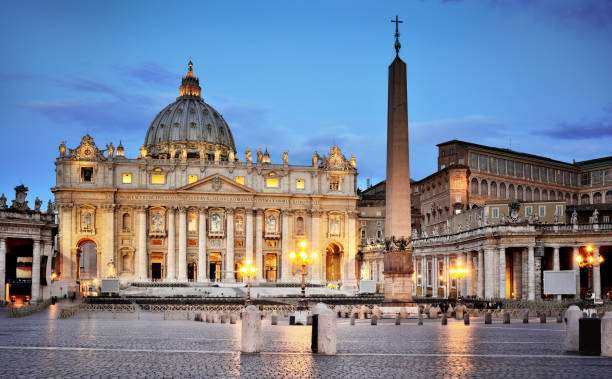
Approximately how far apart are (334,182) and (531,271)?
51.2m

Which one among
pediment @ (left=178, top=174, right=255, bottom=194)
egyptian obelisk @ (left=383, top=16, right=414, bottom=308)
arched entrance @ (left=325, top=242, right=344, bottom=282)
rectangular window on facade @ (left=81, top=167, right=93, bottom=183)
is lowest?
arched entrance @ (left=325, top=242, right=344, bottom=282)

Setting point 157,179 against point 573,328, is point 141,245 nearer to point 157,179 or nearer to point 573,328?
point 157,179

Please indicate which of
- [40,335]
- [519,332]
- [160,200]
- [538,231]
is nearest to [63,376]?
[40,335]

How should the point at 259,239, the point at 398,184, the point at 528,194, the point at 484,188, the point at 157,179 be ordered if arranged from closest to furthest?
1. the point at 398,184
2. the point at 484,188
3. the point at 528,194
4. the point at 157,179
5. the point at 259,239

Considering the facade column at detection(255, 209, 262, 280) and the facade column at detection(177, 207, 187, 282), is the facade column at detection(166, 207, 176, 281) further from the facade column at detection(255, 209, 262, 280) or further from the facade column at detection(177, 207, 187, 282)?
the facade column at detection(255, 209, 262, 280)

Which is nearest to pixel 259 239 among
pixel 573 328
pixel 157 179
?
pixel 157 179

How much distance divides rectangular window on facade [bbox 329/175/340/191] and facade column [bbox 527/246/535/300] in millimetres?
49854

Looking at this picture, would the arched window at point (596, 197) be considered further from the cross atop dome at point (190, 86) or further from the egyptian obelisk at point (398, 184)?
the cross atop dome at point (190, 86)

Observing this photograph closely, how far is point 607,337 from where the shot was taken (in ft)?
58.5

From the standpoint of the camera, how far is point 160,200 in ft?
333

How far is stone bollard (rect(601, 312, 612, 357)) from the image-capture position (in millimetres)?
17781

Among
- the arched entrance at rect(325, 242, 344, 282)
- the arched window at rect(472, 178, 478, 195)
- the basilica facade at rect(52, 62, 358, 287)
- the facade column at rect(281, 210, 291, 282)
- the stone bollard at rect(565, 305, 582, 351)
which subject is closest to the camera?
the stone bollard at rect(565, 305, 582, 351)

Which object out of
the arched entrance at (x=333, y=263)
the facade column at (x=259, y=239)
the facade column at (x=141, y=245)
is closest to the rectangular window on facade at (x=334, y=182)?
the arched entrance at (x=333, y=263)

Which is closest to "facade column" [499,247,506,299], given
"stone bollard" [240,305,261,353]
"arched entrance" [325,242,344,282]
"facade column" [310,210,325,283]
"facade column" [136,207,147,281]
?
"stone bollard" [240,305,261,353]
